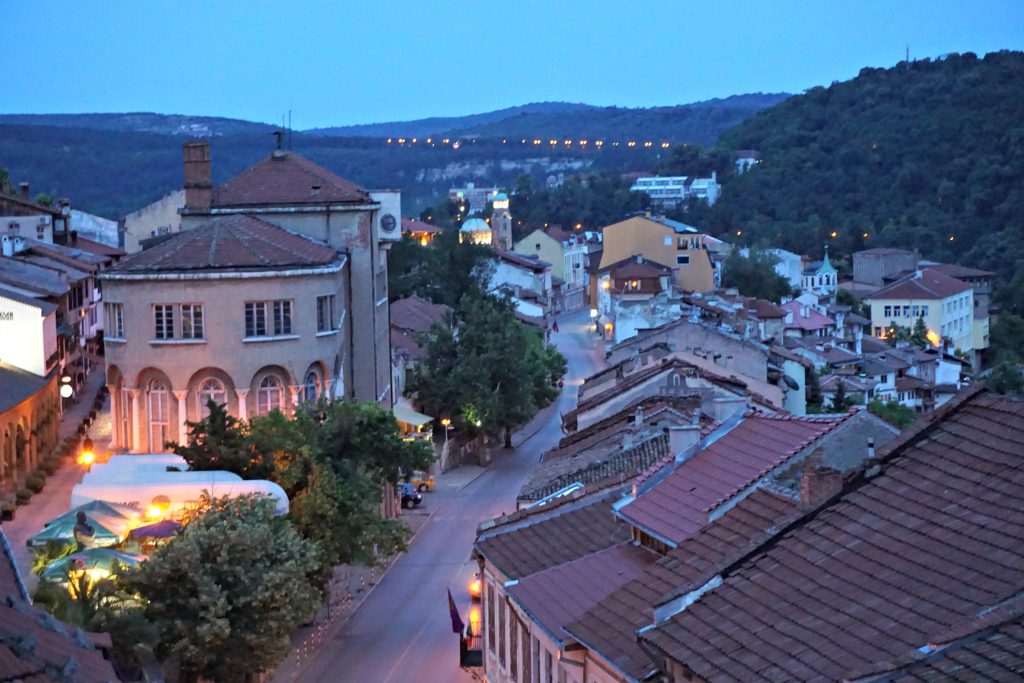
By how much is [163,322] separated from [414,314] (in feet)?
108

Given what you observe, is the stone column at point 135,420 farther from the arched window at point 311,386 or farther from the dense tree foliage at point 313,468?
the dense tree foliage at point 313,468

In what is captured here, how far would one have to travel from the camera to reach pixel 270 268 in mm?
41469

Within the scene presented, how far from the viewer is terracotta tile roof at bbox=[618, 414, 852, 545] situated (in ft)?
61.5

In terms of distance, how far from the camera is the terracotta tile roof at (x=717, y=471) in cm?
1875

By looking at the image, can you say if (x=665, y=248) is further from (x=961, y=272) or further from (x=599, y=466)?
(x=599, y=466)

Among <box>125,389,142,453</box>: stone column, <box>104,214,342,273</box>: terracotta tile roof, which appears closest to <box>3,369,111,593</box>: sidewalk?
<box>125,389,142,453</box>: stone column

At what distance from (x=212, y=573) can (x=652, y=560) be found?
29.7 feet

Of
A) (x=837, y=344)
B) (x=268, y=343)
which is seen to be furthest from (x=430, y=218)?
(x=268, y=343)

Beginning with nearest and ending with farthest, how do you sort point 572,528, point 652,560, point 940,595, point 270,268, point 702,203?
point 940,595 < point 652,560 < point 572,528 < point 270,268 < point 702,203

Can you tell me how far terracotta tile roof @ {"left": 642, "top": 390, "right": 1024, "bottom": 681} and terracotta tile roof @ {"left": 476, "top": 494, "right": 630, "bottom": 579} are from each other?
637cm

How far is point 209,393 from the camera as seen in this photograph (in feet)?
136

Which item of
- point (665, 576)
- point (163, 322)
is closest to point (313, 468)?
point (163, 322)

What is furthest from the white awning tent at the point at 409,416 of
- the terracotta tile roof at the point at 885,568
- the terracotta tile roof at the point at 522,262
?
the terracotta tile roof at the point at 522,262

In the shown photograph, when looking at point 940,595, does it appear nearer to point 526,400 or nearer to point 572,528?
point 572,528
